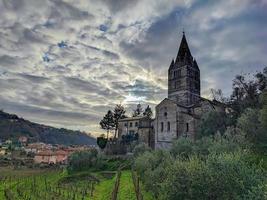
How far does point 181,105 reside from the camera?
6575 centimetres

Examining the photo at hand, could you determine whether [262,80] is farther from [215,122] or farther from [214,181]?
[214,181]

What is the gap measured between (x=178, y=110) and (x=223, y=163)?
158ft

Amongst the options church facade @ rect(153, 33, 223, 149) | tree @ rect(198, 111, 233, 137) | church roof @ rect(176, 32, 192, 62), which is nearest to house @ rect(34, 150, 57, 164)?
church facade @ rect(153, 33, 223, 149)

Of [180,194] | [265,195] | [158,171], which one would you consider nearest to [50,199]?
[158,171]

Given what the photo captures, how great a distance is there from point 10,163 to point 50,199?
70.6 m

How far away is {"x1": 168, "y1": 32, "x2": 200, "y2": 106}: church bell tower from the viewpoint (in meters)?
72.6

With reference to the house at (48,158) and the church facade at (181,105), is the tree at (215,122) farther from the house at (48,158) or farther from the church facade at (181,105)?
the house at (48,158)

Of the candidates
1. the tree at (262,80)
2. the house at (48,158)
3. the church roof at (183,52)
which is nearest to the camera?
the tree at (262,80)

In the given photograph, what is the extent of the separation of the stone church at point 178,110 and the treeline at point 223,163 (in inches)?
262

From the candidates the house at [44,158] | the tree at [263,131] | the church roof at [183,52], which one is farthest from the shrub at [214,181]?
the house at [44,158]

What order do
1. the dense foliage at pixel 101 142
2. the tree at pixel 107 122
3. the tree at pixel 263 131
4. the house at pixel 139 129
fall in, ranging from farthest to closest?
the tree at pixel 107 122, the dense foliage at pixel 101 142, the house at pixel 139 129, the tree at pixel 263 131

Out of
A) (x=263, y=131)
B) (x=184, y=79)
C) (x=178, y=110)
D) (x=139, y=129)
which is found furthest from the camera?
(x=139, y=129)

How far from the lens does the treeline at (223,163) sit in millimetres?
16062

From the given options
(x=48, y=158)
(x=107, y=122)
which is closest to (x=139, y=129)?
(x=107, y=122)
